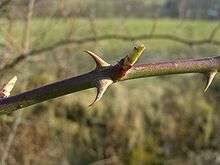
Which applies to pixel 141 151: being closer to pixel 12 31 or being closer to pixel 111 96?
pixel 111 96

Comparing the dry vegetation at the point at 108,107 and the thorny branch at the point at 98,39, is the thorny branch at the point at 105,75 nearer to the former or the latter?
the dry vegetation at the point at 108,107

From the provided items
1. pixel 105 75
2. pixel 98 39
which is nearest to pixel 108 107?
pixel 98 39

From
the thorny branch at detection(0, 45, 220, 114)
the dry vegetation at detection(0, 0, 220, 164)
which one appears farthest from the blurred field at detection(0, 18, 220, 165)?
the thorny branch at detection(0, 45, 220, 114)

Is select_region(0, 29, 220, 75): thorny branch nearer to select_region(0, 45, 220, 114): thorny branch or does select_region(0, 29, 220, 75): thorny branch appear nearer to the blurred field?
the blurred field

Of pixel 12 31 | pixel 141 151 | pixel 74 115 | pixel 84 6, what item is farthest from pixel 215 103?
pixel 12 31

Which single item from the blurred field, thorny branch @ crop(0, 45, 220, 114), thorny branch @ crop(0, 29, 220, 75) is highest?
thorny branch @ crop(0, 45, 220, 114)

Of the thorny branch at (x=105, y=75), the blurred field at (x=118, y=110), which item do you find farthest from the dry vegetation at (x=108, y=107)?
the thorny branch at (x=105, y=75)
